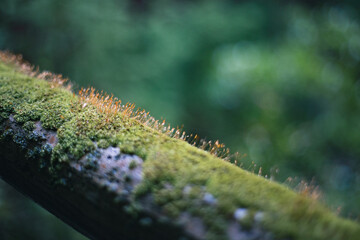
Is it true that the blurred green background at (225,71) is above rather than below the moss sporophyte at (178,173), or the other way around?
above

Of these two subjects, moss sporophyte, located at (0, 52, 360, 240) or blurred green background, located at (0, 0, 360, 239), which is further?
blurred green background, located at (0, 0, 360, 239)

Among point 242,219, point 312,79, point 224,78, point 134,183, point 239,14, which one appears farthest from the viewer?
point 239,14

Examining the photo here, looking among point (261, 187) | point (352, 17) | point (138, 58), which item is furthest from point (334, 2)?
point (261, 187)

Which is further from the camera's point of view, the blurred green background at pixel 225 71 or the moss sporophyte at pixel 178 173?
the blurred green background at pixel 225 71

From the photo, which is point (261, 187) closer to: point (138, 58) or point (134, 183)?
point (134, 183)
